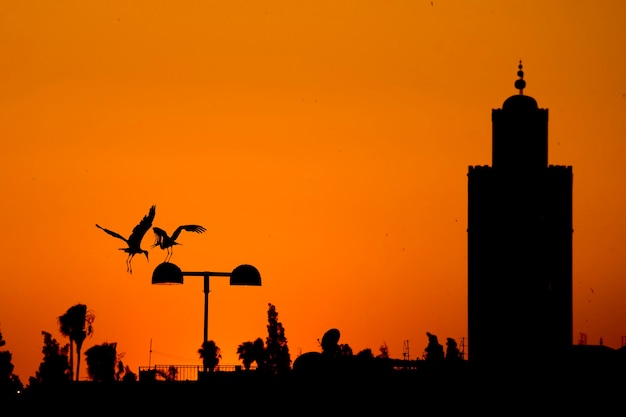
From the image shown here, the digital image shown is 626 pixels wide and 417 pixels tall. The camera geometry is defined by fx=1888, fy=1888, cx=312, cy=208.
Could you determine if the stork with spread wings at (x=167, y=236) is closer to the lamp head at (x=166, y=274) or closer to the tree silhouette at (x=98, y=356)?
the lamp head at (x=166, y=274)

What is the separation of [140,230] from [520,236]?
134 metres

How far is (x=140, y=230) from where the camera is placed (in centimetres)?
5450

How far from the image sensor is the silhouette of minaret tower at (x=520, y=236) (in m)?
182

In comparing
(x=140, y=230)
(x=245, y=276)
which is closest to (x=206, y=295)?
(x=245, y=276)

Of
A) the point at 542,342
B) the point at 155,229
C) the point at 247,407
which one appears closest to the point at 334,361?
the point at 247,407

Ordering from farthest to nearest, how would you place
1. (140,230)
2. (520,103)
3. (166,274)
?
1. (520,103)
2. (140,230)
3. (166,274)

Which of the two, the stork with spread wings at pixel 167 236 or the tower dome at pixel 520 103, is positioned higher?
the tower dome at pixel 520 103

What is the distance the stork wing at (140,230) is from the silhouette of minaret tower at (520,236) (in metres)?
128

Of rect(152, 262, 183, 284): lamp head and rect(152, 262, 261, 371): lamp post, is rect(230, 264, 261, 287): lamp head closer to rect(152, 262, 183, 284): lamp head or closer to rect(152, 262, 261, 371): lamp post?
rect(152, 262, 261, 371): lamp post

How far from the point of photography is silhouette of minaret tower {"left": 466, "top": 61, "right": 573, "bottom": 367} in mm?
182250

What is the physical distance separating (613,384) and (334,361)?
6.64m

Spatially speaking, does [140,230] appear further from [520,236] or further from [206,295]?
[520,236]

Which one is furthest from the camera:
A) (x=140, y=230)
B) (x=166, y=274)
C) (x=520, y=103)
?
(x=520, y=103)

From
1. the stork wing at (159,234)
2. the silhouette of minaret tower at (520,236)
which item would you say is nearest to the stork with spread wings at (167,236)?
the stork wing at (159,234)
